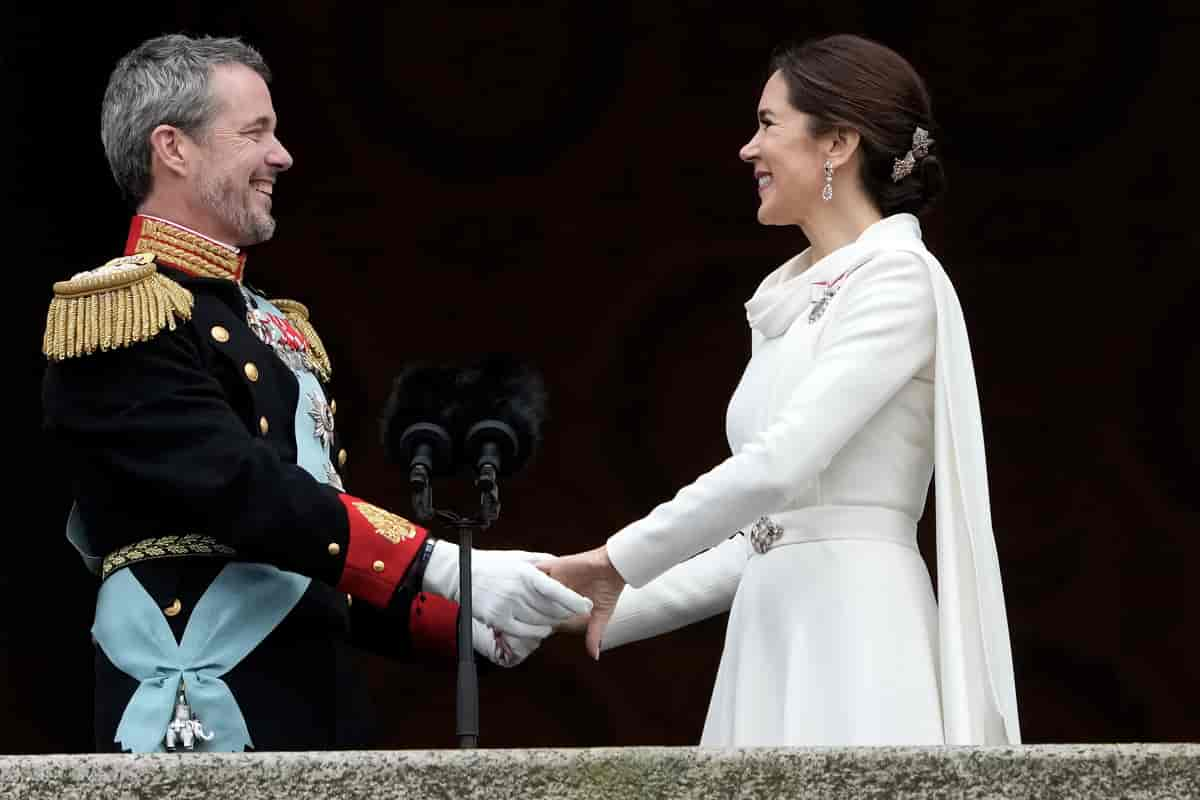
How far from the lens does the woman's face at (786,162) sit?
4043mm

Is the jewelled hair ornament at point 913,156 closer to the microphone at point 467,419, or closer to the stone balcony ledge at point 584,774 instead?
the microphone at point 467,419

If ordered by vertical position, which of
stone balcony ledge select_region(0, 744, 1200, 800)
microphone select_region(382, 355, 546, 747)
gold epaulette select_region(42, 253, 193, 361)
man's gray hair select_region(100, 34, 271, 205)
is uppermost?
man's gray hair select_region(100, 34, 271, 205)

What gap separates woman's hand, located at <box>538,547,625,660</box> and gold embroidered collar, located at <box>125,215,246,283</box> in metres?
0.62

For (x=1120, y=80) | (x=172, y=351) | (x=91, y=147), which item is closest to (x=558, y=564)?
(x=172, y=351)

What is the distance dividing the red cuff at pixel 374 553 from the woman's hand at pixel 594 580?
0.20 metres

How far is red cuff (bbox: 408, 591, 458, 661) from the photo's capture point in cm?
418

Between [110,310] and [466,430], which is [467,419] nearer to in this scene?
[466,430]

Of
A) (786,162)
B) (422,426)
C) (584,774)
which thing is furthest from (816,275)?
(584,774)

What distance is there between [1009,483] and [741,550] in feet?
8.64

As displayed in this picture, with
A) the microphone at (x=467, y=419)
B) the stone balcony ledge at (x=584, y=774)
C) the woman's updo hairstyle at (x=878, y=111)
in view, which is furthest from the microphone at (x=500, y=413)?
the stone balcony ledge at (x=584, y=774)

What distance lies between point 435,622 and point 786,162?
833 mm

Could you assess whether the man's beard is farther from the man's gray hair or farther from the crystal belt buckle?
the crystal belt buckle

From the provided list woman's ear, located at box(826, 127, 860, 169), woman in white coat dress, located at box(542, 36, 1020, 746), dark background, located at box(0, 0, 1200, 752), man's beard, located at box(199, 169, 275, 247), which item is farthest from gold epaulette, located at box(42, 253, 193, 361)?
dark background, located at box(0, 0, 1200, 752)

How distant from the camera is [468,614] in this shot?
12.0 ft
